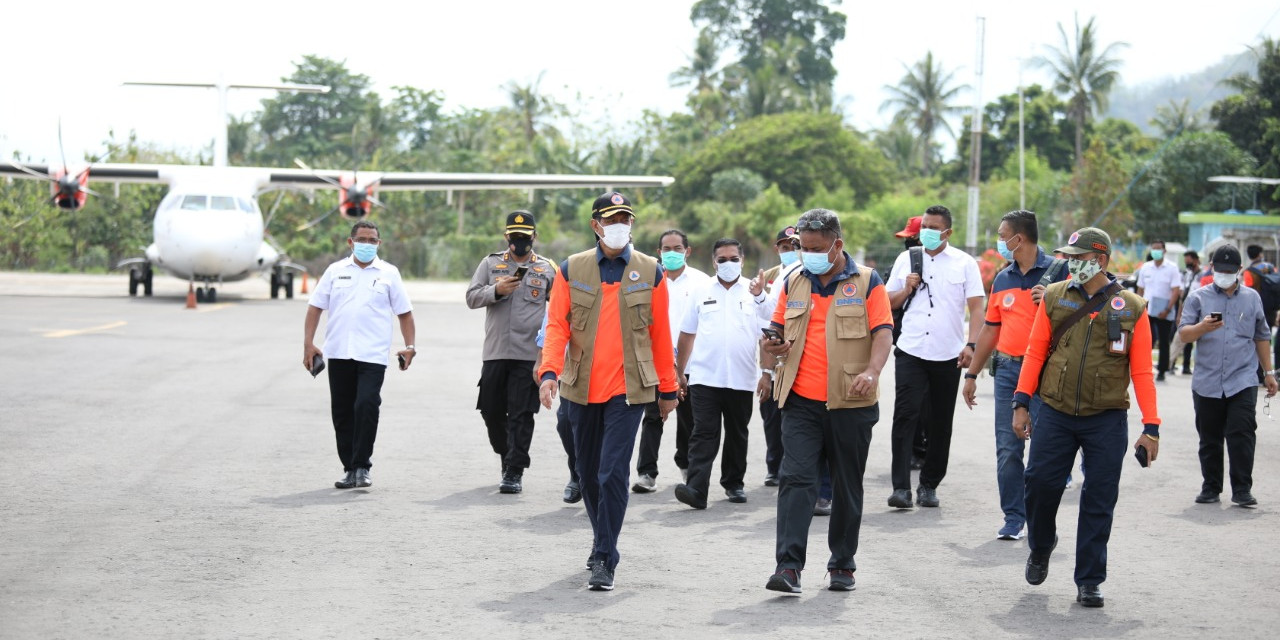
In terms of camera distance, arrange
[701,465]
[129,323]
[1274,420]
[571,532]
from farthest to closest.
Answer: [129,323] < [1274,420] < [701,465] < [571,532]

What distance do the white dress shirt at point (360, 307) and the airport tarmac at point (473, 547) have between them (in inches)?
35.3

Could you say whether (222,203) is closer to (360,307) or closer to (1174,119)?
(360,307)

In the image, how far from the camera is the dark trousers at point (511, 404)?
28.3 ft

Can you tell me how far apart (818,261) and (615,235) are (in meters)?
0.95

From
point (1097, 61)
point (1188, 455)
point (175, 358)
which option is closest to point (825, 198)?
point (1097, 61)

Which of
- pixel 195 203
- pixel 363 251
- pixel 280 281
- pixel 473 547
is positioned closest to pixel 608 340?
pixel 473 547

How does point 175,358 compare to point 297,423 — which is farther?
point 175,358

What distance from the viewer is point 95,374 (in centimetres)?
1495

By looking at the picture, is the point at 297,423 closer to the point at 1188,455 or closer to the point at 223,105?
the point at 1188,455

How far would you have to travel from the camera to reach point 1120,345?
19.1 ft

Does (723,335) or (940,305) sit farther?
(723,335)

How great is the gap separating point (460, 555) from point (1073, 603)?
9.56 ft

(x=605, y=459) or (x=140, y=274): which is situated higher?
(x=140, y=274)

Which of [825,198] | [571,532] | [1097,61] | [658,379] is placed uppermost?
[1097,61]
